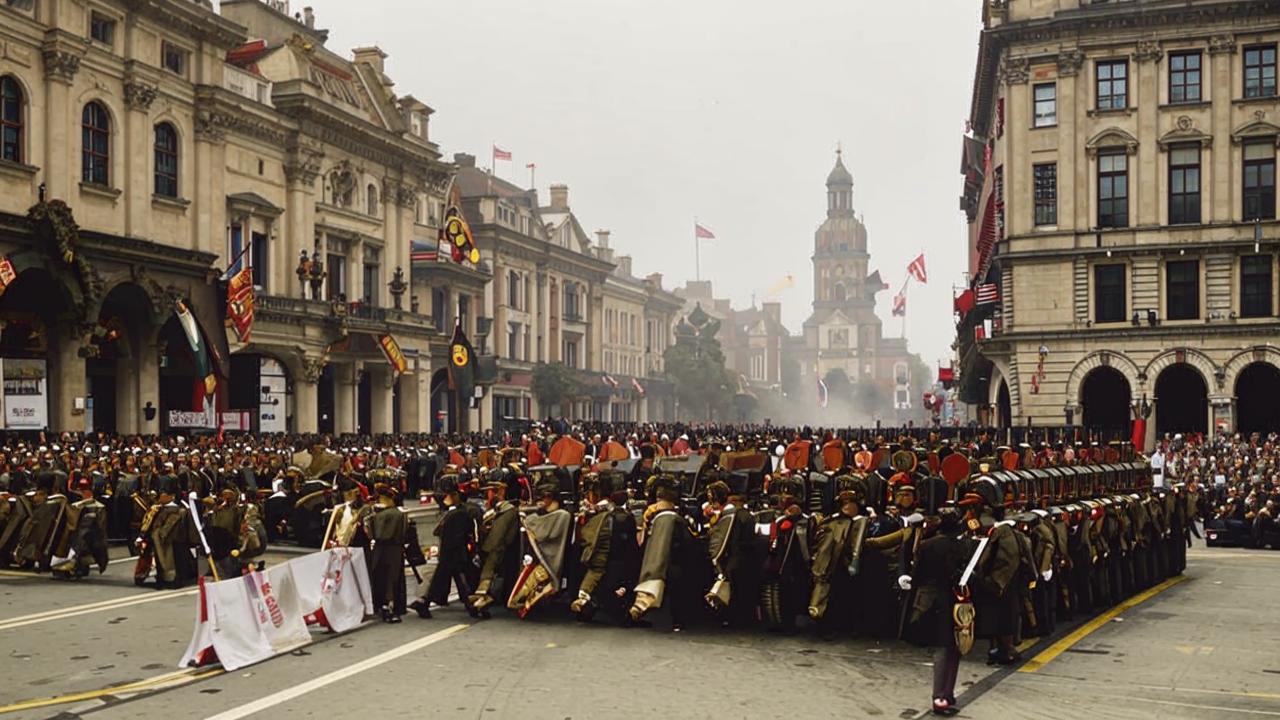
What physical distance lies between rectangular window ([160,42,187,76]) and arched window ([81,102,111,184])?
363 cm

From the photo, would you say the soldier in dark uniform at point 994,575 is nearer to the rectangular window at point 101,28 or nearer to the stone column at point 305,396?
the rectangular window at point 101,28

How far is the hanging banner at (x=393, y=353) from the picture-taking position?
54.2 metres

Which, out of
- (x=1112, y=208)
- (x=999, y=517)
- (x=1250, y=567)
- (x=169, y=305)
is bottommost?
(x=1250, y=567)

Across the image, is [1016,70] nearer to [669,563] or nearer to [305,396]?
[305,396]

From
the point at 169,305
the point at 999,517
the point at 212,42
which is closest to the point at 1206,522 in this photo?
the point at 999,517

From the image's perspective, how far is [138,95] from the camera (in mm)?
41281

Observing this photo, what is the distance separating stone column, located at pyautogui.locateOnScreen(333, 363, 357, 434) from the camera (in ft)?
179

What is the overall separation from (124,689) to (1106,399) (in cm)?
4487

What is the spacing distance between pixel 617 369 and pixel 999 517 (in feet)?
279

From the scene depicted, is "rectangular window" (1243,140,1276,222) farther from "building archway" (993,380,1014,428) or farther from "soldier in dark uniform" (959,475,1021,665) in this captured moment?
"soldier in dark uniform" (959,475,1021,665)

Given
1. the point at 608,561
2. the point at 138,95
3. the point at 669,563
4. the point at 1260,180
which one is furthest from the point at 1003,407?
the point at 669,563

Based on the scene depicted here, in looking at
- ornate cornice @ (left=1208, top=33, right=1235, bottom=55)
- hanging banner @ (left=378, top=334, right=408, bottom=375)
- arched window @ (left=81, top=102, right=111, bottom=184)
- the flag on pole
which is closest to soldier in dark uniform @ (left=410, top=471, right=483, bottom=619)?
arched window @ (left=81, top=102, right=111, bottom=184)

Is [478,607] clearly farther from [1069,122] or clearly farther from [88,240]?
[1069,122]

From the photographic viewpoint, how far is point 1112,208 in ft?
161
